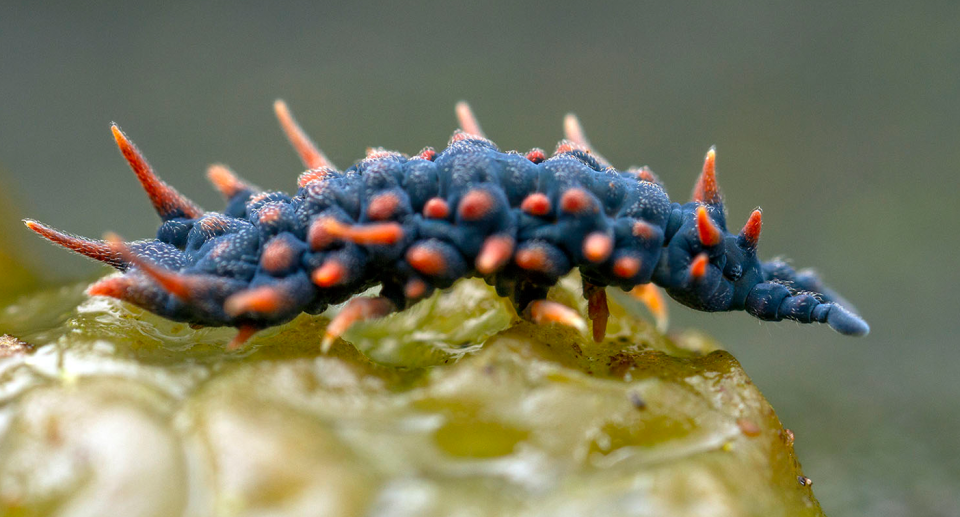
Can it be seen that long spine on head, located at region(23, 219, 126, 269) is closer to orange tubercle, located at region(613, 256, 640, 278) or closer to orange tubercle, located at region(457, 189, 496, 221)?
orange tubercle, located at region(457, 189, 496, 221)

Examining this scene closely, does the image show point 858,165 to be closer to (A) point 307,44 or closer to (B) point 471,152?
(B) point 471,152

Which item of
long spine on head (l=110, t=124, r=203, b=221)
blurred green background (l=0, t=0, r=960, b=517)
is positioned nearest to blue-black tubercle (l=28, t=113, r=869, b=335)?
long spine on head (l=110, t=124, r=203, b=221)

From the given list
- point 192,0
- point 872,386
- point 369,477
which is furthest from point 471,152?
point 192,0

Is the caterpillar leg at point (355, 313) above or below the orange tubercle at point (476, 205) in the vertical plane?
below

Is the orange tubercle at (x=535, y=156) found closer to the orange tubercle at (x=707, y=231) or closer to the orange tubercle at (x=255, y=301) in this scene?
the orange tubercle at (x=707, y=231)

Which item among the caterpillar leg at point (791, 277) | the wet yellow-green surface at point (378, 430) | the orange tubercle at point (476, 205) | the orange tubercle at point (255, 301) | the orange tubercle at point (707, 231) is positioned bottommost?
the wet yellow-green surface at point (378, 430)

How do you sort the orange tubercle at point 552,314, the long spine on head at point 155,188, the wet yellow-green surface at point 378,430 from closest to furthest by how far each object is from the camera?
the wet yellow-green surface at point 378,430, the orange tubercle at point 552,314, the long spine on head at point 155,188

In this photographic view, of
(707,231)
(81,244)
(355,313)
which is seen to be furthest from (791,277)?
(81,244)

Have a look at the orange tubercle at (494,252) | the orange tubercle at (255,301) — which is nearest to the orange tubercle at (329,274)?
the orange tubercle at (255,301)
